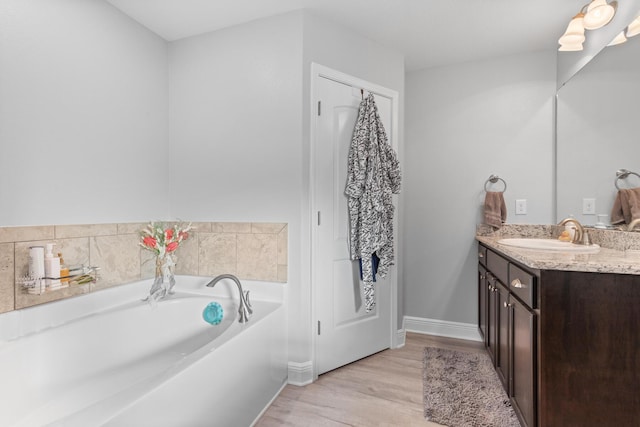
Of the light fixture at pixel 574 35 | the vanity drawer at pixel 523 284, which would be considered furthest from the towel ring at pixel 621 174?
the light fixture at pixel 574 35

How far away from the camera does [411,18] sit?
7.29 feet

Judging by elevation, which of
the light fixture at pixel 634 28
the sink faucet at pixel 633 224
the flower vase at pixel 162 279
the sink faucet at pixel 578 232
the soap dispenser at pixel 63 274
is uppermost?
the light fixture at pixel 634 28

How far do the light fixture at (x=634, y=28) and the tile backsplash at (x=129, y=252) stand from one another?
226 centimetres

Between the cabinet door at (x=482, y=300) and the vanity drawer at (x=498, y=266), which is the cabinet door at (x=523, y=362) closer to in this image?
the vanity drawer at (x=498, y=266)

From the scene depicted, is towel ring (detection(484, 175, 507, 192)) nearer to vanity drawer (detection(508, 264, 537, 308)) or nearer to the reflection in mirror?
the reflection in mirror

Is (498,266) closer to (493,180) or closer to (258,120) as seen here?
(493,180)

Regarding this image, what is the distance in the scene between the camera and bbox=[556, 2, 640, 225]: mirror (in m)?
1.77

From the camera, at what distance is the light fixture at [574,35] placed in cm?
207

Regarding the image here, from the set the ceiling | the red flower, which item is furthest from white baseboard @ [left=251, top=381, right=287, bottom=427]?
the ceiling

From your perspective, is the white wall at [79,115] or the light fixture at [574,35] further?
the light fixture at [574,35]

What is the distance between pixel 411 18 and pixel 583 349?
216 centimetres

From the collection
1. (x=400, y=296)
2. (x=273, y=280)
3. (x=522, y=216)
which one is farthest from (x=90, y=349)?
(x=522, y=216)

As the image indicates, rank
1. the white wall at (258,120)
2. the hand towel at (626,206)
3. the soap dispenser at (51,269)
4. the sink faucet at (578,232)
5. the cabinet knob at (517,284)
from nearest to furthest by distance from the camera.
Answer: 1. the cabinet knob at (517,284)
2. the soap dispenser at (51,269)
3. the hand towel at (626,206)
4. the sink faucet at (578,232)
5. the white wall at (258,120)

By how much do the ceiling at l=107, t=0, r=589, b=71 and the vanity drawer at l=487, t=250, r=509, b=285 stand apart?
162 centimetres
